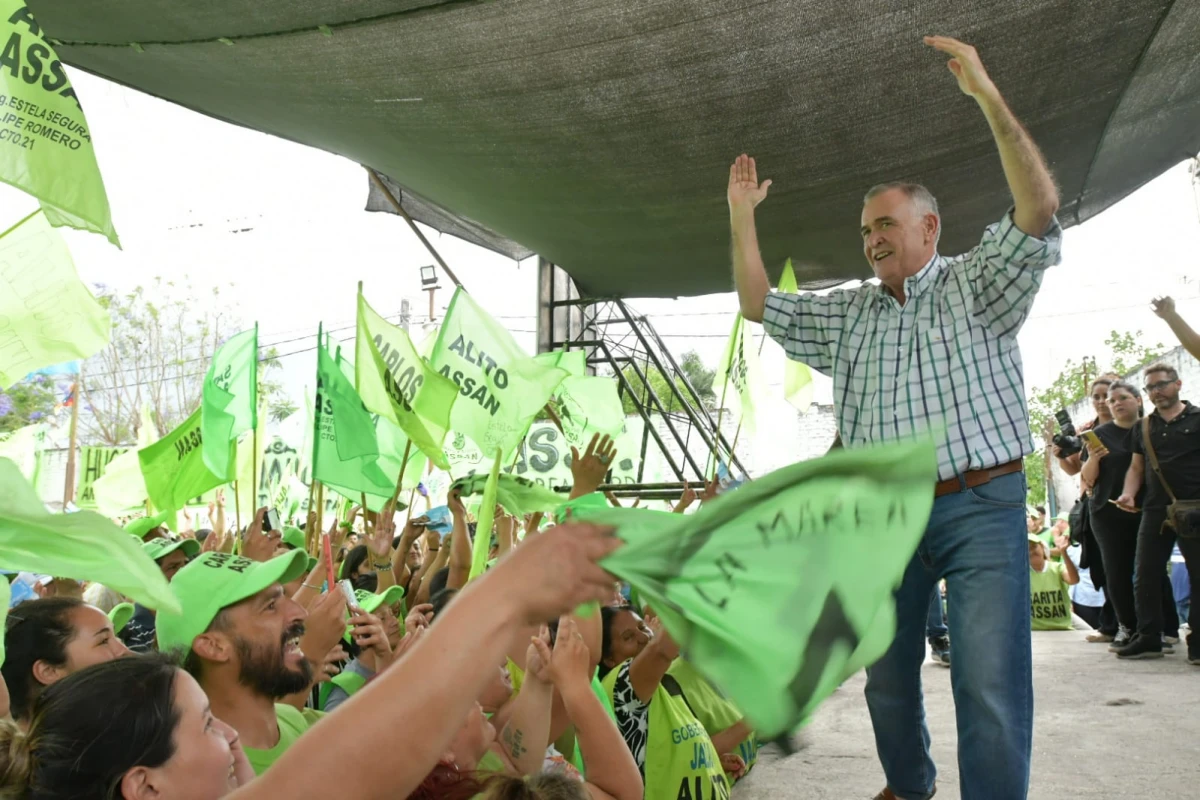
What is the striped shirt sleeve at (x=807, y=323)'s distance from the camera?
3.02 m

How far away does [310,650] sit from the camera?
2951 millimetres

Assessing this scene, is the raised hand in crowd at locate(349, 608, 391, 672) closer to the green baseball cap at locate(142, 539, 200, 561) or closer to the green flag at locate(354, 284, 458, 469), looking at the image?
the green baseball cap at locate(142, 539, 200, 561)

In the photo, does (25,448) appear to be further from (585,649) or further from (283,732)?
(585,649)

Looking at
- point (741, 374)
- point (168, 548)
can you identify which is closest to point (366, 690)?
point (168, 548)

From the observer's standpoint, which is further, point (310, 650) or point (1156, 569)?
point (1156, 569)

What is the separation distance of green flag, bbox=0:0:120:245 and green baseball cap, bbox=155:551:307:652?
119cm

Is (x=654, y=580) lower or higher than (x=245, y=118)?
lower

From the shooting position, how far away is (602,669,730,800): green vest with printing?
9.53 ft

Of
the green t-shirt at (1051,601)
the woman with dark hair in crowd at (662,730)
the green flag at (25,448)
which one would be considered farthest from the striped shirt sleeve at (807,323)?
the green t-shirt at (1051,601)

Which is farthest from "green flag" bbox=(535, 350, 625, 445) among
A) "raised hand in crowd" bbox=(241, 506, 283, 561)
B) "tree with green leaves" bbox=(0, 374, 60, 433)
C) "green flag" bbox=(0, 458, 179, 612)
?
"tree with green leaves" bbox=(0, 374, 60, 433)

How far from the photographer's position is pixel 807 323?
304cm

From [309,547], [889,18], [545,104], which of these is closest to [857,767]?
[309,547]

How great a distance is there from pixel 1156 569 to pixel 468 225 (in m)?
5.20

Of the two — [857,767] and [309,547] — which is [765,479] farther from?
[309,547]
